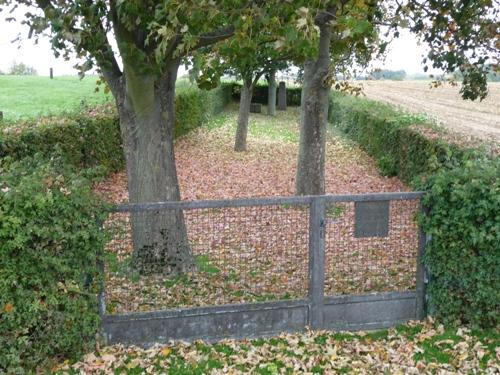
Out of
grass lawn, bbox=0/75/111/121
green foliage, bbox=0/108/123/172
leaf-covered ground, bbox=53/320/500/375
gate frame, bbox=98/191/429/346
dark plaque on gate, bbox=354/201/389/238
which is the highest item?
grass lawn, bbox=0/75/111/121

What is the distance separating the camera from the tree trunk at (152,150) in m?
6.02

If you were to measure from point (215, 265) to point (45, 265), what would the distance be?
1751 mm

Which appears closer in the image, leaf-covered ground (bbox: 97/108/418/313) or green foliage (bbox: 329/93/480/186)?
leaf-covered ground (bbox: 97/108/418/313)

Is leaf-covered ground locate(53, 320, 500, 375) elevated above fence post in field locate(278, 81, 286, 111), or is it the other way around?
fence post in field locate(278, 81, 286, 111)

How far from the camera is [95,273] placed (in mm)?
5035

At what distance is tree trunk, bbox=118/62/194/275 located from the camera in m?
6.02

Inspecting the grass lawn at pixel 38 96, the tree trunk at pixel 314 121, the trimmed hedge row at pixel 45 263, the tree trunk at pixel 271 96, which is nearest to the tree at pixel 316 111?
the tree trunk at pixel 314 121

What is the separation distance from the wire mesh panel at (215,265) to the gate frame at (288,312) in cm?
19

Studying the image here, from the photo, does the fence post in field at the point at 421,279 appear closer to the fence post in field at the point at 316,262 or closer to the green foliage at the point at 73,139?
the fence post in field at the point at 316,262

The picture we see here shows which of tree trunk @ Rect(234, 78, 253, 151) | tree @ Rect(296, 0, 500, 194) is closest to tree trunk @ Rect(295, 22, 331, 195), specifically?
tree @ Rect(296, 0, 500, 194)

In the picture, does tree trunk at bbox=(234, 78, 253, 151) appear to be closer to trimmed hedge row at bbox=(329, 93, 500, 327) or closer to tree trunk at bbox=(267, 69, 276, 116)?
tree trunk at bbox=(267, 69, 276, 116)

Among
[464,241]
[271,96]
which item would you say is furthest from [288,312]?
[271,96]

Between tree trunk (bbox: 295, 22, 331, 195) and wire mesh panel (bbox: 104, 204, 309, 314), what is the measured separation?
5.52 metres

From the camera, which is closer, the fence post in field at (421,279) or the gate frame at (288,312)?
the gate frame at (288,312)
